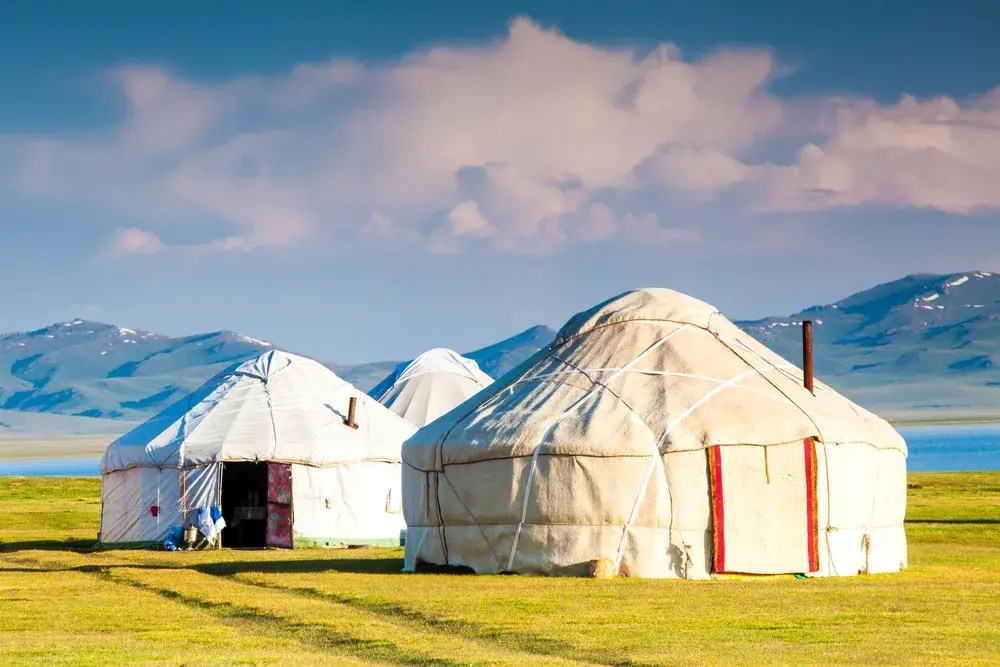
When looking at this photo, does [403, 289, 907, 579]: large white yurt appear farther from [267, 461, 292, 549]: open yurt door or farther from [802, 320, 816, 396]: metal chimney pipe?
[267, 461, 292, 549]: open yurt door

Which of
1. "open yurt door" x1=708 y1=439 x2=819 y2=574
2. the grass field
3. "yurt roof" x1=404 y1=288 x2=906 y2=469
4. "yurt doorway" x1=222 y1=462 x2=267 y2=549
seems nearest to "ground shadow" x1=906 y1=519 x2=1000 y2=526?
the grass field

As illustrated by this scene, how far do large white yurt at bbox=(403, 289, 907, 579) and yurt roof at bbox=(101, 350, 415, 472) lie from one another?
585 centimetres

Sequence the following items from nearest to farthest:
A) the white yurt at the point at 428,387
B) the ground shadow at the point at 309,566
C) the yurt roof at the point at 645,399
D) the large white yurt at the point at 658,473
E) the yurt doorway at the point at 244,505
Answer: the large white yurt at the point at 658,473 → the yurt roof at the point at 645,399 → the ground shadow at the point at 309,566 → the yurt doorway at the point at 244,505 → the white yurt at the point at 428,387

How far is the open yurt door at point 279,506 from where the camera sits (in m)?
23.7

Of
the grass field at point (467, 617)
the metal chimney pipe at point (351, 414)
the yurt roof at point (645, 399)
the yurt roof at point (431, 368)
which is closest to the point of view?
the grass field at point (467, 617)

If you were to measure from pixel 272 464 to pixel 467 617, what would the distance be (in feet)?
36.5

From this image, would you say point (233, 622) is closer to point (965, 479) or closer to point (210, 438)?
point (210, 438)

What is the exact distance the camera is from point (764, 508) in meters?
16.5

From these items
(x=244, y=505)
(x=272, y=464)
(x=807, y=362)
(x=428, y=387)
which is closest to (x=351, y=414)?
(x=272, y=464)

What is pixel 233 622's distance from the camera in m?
13.2

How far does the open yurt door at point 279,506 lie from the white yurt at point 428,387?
10.5 meters

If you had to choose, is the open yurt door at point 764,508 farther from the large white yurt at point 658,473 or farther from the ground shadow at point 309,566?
the ground shadow at point 309,566

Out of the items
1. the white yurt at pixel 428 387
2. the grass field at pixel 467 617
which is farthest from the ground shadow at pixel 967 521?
the white yurt at pixel 428 387

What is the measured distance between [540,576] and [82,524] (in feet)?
64.9
